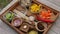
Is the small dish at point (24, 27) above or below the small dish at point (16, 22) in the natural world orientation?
below

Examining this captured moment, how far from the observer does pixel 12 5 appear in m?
1.48

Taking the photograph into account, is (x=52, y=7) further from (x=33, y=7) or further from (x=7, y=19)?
(x=7, y=19)

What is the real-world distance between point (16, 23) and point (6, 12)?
0.48 feet

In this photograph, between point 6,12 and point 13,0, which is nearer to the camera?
point 6,12

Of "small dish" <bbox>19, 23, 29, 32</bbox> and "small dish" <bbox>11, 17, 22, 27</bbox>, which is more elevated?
"small dish" <bbox>11, 17, 22, 27</bbox>

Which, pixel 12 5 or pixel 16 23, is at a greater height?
pixel 12 5

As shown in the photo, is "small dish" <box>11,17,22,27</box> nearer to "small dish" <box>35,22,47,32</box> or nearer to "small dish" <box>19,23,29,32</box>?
"small dish" <box>19,23,29,32</box>

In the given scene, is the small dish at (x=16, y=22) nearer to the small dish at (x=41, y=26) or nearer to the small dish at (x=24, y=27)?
the small dish at (x=24, y=27)

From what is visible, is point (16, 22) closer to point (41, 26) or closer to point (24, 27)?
point (24, 27)

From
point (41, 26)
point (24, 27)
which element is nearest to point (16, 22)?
point (24, 27)

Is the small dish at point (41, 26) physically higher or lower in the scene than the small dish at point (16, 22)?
lower

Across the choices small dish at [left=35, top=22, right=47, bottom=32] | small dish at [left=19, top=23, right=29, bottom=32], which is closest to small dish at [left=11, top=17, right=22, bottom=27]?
small dish at [left=19, top=23, right=29, bottom=32]

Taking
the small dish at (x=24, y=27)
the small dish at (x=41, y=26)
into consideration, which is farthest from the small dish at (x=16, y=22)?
the small dish at (x=41, y=26)

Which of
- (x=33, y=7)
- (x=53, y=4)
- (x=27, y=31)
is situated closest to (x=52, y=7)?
(x=53, y=4)
